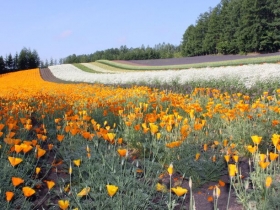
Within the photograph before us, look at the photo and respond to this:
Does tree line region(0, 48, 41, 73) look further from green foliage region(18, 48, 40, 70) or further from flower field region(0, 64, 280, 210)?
flower field region(0, 64, 280, 210)

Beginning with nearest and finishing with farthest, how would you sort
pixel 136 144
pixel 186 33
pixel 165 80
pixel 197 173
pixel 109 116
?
pixel 197 173, pixel 136 144, pixel 109 116, pixel 165 80, pixel 186 33

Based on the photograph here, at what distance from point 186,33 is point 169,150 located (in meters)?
68.2

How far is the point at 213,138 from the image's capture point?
461 cm

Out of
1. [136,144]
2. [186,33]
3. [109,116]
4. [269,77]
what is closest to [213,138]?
[136,144]

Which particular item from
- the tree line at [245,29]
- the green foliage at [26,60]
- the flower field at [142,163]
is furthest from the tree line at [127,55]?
the flower field at [142,163]

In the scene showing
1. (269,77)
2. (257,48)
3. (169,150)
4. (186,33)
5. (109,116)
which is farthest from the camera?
(186,33)

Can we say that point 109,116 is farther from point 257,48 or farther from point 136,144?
point 257,48

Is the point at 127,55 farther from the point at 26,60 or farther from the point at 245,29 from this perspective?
the point at 245,29

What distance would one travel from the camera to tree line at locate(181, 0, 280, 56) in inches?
1784

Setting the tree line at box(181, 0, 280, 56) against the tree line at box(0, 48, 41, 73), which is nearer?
the tree line at box(181, 0, 280, 56)

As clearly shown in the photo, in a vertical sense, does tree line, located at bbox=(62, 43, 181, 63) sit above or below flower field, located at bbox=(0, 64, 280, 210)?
above

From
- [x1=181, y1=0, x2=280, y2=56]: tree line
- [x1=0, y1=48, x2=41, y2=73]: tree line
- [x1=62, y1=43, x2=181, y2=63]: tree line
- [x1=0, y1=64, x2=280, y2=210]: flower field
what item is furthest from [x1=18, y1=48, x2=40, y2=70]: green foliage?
[x1=0, y1=64, x2=280, y2=210]: flower field

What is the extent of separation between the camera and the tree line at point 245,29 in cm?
4531

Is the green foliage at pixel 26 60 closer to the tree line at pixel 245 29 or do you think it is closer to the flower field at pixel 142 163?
the tree line at pixel 245 29
